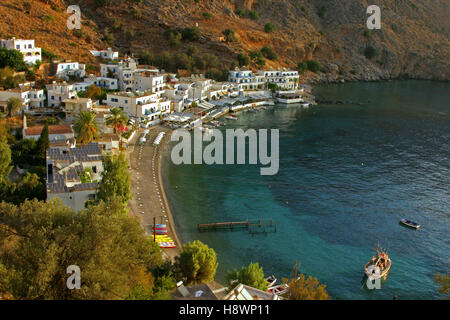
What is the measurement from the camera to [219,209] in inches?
1527

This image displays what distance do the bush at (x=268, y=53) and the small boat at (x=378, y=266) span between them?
276ft

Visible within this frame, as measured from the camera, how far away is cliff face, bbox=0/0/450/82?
99375 millimetres

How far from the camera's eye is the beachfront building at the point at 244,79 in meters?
89.9

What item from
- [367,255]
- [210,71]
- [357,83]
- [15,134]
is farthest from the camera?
[357,83]

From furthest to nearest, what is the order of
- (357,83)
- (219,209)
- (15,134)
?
(357,83)
(15,134)
(219,209)

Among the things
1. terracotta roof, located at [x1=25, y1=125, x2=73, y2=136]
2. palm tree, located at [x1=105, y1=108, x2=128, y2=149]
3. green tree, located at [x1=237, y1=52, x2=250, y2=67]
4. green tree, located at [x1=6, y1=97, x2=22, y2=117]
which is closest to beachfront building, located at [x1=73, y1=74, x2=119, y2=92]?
green tree, located at [x1=6, y1=97, x2=22, y2=117]

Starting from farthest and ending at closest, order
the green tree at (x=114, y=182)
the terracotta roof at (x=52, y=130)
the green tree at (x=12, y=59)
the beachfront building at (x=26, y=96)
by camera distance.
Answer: the green tree at (x=12, y=59), the beachfront building at (x=26, y=96), the terracotta roof at (x=52, y=130), the green tree at (x=114, y=182)

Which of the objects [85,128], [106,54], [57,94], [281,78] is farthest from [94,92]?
[281,78]

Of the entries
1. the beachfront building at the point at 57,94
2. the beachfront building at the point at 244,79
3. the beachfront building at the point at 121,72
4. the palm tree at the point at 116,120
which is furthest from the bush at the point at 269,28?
the palm tree at the point at 116,120

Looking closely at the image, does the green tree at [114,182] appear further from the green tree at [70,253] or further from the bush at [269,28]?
the bush at [269,28]
